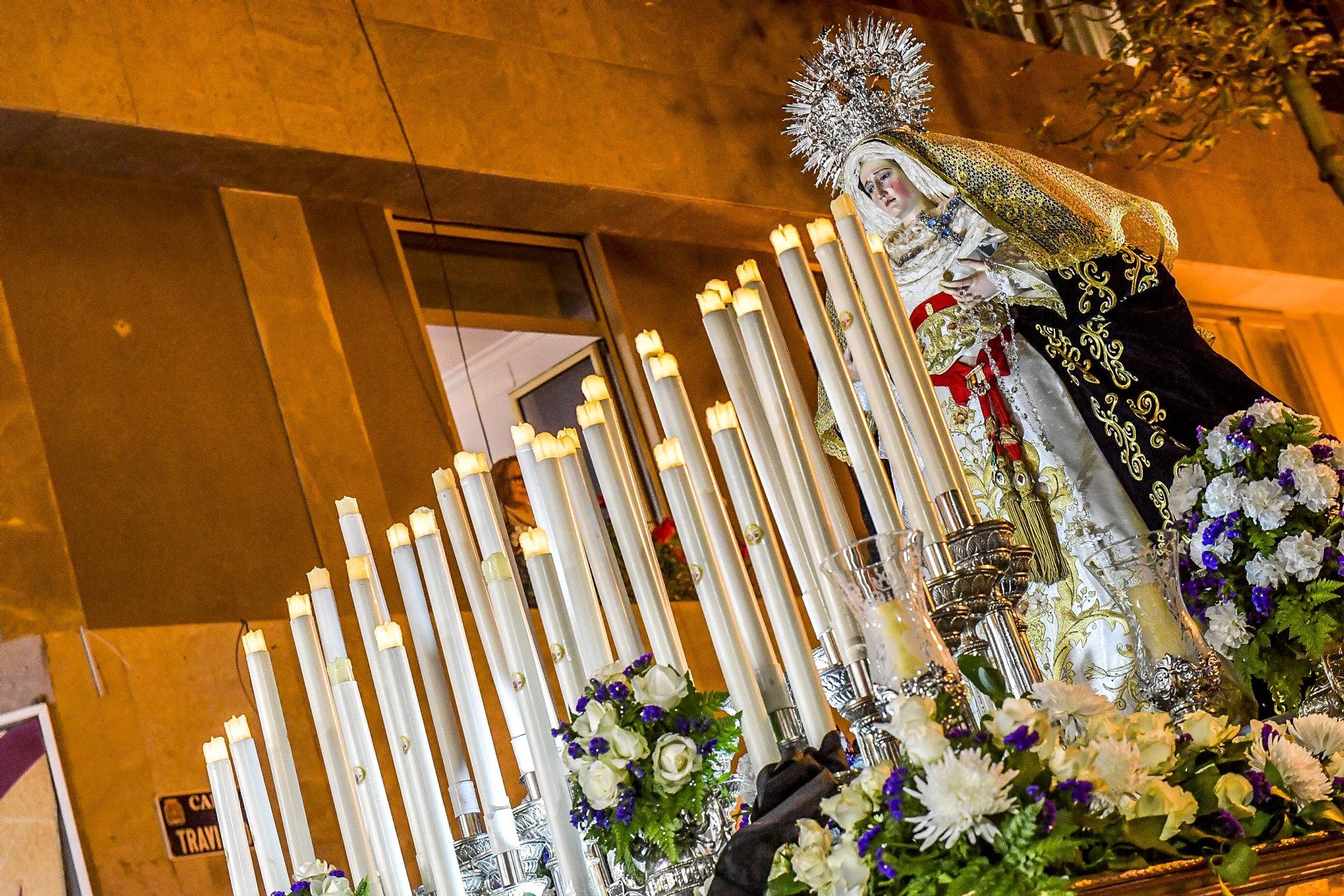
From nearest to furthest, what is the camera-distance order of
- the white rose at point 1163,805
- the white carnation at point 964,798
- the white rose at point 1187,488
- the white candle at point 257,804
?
the white carnation at point 964,798 < the white rose at point 1163,805 < the white candle at point 257,804 < the white rose at point 1187,488

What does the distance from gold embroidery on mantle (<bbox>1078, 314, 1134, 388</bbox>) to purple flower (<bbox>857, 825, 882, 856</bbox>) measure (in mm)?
2225

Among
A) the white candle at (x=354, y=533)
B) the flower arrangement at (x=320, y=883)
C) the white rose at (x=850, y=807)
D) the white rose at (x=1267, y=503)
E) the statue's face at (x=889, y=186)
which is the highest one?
the statue's face at (x=889, y=186)

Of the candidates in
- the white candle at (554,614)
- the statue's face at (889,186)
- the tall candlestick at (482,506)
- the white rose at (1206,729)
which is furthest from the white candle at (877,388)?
the statue's face at (889,186)

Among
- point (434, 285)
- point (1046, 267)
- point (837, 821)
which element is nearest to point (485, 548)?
point (837, 821)

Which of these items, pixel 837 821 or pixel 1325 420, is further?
pixel 1325 420

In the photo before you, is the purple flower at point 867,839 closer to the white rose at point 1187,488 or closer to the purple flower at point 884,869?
the purple flower at point 884,869

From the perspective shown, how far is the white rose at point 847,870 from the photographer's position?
1.49 m

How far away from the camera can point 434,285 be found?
5.79m

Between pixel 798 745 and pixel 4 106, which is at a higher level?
pixel 4 106

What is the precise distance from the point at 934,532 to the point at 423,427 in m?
3.62

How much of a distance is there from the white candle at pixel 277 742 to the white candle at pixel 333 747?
70 millimetres

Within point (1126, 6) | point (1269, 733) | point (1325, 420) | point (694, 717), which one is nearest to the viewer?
point (1269, 733)

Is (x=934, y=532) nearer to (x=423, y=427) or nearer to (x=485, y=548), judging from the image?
(x=485, y=548)

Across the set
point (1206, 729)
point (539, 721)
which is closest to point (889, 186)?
point (539, 721)
